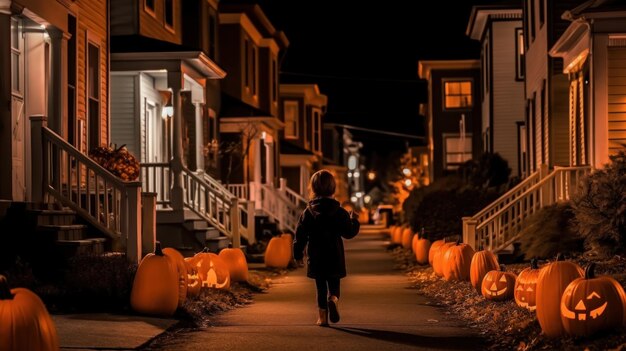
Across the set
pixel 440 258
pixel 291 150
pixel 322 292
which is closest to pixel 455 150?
pixel 291 150

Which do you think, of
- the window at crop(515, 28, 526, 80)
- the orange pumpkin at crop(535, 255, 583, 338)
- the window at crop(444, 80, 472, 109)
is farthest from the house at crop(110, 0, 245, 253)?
the window at crop(444, 80, 472, 109)

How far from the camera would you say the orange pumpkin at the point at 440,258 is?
1784 centimetres

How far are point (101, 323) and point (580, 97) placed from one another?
13.5 meters

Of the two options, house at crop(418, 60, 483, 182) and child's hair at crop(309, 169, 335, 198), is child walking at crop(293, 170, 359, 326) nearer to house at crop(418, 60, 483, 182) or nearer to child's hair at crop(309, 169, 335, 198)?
child's hair at crop(309, 169, 335, 198)

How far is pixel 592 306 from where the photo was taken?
8.94 m

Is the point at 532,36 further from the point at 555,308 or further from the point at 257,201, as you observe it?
the point at 555,308

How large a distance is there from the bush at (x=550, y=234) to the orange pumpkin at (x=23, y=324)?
10672mm

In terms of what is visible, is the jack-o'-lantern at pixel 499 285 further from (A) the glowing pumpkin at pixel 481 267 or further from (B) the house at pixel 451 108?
(B) the house at pixel 451 108

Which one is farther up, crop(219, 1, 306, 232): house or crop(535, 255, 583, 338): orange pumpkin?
crop(219, 1, 306, 232): house

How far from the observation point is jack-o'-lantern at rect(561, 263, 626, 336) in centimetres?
893

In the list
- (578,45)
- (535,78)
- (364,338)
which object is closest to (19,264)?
(364,338)

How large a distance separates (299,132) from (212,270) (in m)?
41.3

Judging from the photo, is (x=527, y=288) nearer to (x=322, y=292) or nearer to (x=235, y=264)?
(x=322, y=292)

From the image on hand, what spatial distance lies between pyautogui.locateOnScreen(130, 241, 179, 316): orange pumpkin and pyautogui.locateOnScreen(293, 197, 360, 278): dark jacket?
1.45 m
